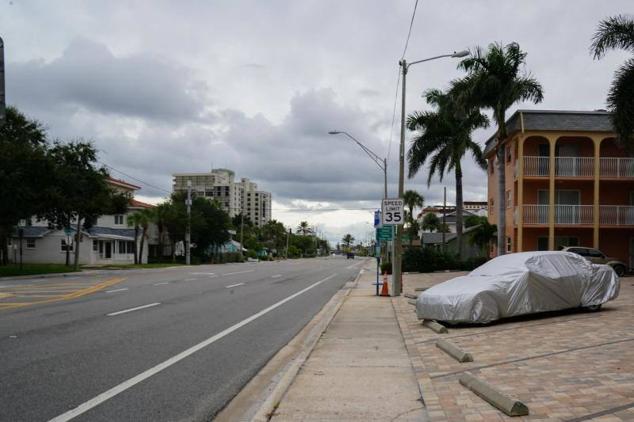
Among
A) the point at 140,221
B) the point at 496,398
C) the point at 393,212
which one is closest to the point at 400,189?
the point at 393,212

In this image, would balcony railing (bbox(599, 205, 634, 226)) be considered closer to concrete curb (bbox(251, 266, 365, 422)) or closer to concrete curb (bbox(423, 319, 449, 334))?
concrete curb (bbox(423, 319, 449, 334))

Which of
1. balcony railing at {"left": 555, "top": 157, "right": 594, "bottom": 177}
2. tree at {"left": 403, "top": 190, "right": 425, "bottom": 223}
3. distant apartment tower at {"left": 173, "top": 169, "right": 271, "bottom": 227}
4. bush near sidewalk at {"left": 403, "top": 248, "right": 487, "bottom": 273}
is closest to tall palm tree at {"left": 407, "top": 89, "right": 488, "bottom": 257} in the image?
bush near sidewalk at {"left": 403, "top": 248, "right": 487, "bottom": 273}

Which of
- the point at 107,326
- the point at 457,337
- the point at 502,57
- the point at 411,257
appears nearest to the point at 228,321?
the point at 107,326

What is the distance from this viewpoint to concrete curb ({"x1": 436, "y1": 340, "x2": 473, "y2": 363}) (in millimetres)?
8438

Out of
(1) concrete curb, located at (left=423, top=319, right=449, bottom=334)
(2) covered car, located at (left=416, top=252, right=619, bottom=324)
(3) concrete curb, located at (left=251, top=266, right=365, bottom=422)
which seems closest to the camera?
(3) concrete curb, located at (left=251, top=266, right=365, bottom=422)

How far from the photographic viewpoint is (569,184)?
36469 millimetres

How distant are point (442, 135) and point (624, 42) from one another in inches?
734

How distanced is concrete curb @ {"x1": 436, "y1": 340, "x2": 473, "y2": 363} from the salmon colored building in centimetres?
2698

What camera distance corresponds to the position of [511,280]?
12.4 m

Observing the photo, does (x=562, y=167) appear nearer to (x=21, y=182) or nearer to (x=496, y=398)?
(x=21, y=182)

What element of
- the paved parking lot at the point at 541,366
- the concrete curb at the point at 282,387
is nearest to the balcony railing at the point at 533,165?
the paved parking lot at the point at 541,366

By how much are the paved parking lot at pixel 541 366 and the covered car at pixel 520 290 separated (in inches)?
12.1

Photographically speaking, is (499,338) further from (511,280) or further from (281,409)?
(281,409)

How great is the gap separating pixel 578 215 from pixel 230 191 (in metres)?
110
